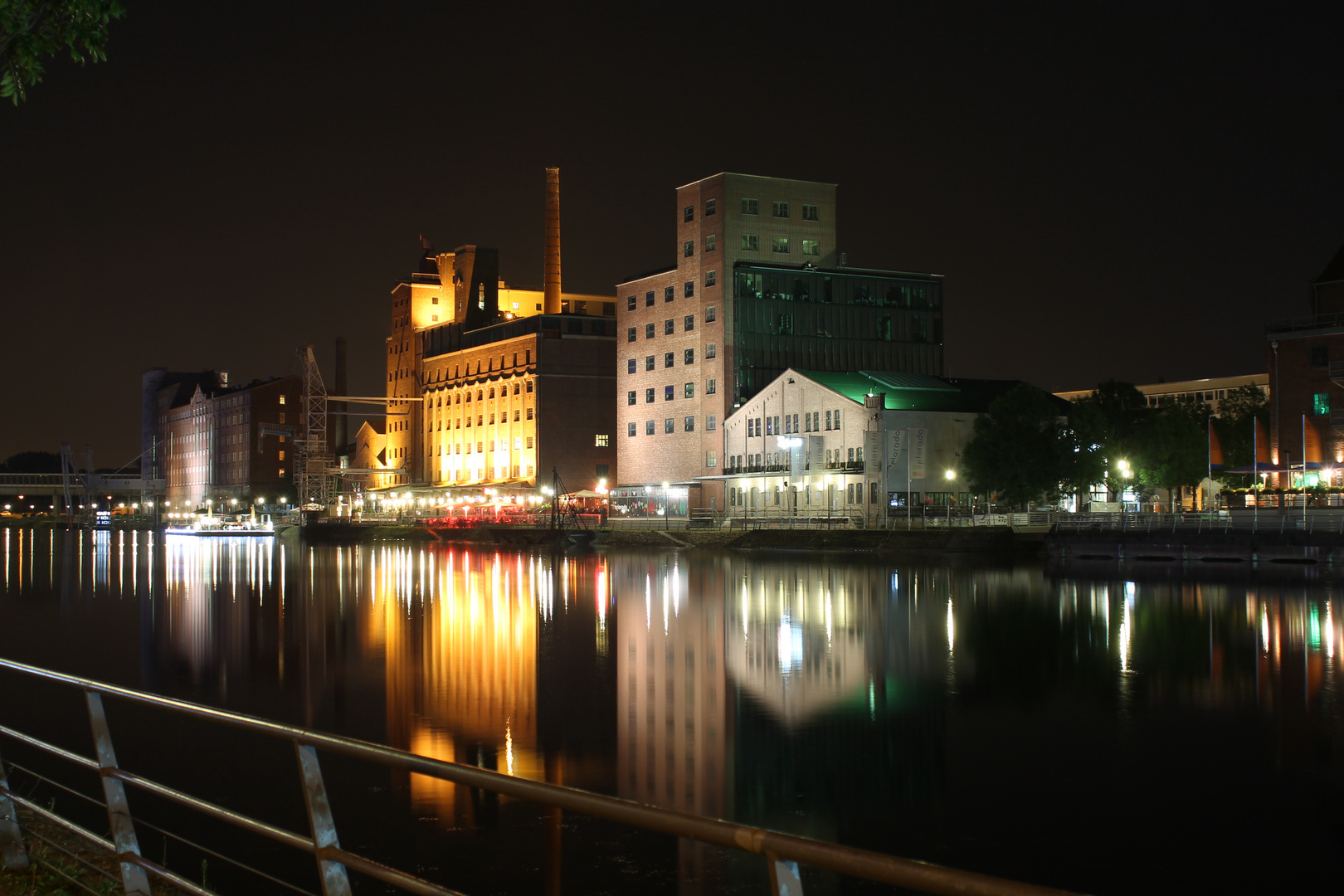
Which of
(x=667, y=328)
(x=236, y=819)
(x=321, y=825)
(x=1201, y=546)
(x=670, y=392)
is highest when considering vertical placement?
(x=667, y=328)

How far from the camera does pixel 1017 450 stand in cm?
7231

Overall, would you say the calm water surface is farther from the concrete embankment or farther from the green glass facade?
the green glass facade

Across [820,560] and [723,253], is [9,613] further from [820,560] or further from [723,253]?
[723,253]

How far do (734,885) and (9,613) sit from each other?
37.6 meters

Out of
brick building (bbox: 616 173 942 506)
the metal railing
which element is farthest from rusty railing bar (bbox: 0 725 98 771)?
brick building (bbox: 616 173 942 506)

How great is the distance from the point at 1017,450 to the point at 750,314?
100ft

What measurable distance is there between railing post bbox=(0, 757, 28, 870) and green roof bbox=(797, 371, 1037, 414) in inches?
2984

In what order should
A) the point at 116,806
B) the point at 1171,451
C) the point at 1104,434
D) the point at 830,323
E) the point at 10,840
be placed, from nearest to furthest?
1. the point at 116,806
2. the point at 10,840
3. the point at 1104,434
4. the point at 1171,451
5. the point at 830,323

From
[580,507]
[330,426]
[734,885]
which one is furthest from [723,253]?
[330,426]

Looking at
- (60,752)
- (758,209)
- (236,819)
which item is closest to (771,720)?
(60,752)

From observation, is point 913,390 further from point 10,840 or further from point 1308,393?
point 10,840

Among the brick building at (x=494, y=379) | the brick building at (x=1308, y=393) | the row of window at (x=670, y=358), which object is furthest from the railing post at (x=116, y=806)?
the brick building at (x=494, y=379)

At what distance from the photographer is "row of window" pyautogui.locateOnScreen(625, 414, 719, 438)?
321ft

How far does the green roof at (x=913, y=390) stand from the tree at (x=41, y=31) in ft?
240
